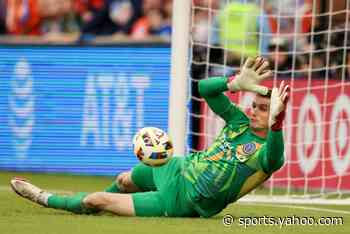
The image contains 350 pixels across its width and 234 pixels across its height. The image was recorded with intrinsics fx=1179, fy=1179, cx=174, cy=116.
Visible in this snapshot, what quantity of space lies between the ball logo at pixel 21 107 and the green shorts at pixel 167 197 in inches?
257

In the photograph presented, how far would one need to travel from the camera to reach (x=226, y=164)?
8906 millimetres

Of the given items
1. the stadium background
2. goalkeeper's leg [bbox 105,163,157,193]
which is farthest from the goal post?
goalkeeper's leg [bbox 105,163,157,193]

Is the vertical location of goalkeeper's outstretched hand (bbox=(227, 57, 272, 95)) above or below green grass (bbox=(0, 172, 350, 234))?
above

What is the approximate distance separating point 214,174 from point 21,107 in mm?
7012

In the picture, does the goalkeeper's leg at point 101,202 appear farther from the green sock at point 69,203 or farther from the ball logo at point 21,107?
the ball logo at point 21,107

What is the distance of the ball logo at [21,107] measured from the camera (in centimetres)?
1543

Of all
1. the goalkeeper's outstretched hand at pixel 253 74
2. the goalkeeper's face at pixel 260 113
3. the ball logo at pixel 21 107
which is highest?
the goalkeeper's outstretched hand at pixel 253 74

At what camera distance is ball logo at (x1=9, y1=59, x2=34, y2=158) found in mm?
15430

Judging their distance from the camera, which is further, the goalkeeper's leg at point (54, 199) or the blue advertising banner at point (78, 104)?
the blue advertising banner at point (78, 104)

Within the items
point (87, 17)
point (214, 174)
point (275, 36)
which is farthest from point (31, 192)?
point (87, 17)

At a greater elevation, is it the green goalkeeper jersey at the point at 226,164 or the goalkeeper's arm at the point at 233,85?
the goalkeeper's arm at the point at 233,85

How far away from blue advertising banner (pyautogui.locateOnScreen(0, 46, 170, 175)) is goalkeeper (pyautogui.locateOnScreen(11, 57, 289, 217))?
19.2 feet

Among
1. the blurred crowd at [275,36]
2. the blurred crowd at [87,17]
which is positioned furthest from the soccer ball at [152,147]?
the blurred crowd at [87,17]

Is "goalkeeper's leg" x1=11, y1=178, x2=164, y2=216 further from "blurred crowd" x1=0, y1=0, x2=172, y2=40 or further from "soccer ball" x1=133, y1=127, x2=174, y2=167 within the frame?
"blurred crowd" x1=0, y1=0, x2=172, y2=40
